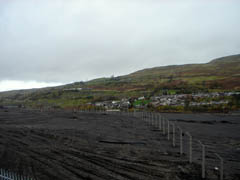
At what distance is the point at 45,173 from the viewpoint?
8.53 metres

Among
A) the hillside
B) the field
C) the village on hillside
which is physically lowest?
the field

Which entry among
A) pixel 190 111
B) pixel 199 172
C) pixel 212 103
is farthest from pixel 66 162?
pixel 212 103

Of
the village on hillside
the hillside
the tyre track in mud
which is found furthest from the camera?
the hillside

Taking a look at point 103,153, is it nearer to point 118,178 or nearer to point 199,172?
point 118,178

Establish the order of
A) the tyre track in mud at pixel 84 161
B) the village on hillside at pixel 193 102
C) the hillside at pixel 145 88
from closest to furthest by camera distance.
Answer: the tyre track in mud at pixel 84 161 → the village on hillside at pixel 193 102 → the hillside at pixel 145 88

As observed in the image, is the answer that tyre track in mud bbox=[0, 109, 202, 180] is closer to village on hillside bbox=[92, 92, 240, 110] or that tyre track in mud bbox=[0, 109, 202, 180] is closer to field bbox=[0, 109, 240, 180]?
field bbox=[0, 109, 240, 180]

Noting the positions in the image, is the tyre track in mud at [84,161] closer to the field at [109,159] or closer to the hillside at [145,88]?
the field at [109,159]

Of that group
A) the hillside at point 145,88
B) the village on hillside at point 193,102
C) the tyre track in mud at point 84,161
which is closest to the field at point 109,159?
the tyre track in mud at point 84,161

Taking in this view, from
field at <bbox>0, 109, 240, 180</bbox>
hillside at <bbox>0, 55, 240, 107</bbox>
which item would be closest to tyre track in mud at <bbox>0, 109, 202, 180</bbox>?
field at <bbox>0, 109, 240, 180</bbox>

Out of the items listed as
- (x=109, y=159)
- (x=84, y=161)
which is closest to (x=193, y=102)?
(x=109, y=159)

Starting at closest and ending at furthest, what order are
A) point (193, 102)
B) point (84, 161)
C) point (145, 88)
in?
point (84, 161), point (193, 102), point (145, 88)

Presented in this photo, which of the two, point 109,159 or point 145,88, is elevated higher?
point 145,88

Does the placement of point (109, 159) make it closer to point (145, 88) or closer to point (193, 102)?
point (193, 102)

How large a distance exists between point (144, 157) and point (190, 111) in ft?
96.0
